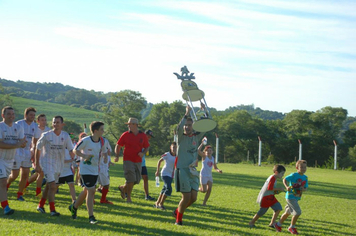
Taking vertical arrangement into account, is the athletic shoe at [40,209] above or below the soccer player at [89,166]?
below

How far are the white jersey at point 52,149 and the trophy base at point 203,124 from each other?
8.73 ft

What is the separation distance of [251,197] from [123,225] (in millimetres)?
8062

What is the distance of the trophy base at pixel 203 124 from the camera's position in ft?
24.7

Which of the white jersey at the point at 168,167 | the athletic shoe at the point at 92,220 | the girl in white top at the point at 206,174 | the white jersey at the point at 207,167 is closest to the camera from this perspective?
the athletic shoe at the point at 92,220

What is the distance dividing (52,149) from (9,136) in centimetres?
85

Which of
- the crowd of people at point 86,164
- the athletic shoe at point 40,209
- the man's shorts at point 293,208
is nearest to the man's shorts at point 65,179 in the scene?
the crowd of people at point 86,164

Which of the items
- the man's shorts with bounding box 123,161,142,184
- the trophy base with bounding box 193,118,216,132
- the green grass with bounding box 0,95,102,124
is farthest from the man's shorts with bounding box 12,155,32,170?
the green grass with bounding box 0,95,102,124

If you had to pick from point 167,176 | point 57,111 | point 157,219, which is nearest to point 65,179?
point 157,219

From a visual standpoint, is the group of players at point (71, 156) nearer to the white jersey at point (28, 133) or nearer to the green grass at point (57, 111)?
the white jersey at point (28, 133)

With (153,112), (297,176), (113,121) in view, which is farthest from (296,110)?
(297,176)

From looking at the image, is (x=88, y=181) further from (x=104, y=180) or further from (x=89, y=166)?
(x=104, y=180)

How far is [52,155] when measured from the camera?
8.50 meters

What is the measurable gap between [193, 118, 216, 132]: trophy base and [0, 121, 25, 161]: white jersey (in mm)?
3527

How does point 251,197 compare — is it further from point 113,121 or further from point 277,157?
point 113,121
